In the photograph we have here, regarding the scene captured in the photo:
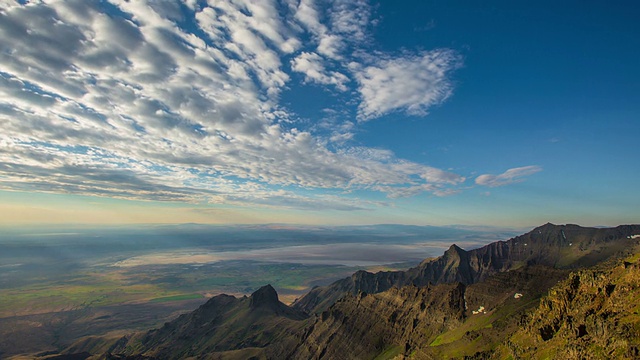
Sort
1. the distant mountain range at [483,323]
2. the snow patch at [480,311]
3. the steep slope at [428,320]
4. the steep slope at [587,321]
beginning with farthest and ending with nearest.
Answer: the snow patch at [480,311] → the steep slope at [428,320] → the distant mountain range at [483,323] → the steep slope at [587,321]

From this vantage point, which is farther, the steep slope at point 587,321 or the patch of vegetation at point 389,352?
the patch of vegetation at point 389,352

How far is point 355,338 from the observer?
449 feet

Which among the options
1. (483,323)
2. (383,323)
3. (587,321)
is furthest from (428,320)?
(587,321)

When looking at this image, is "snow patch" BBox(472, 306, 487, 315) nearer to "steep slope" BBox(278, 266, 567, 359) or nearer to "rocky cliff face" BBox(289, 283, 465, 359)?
"steep slope" BBox(278, 266, 567, 359)

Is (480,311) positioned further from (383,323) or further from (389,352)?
(383,323)

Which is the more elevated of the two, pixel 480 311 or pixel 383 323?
pixel 480 311

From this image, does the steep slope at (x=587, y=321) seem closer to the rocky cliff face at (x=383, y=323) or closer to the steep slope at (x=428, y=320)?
the steep slope at (x=428, y=320)

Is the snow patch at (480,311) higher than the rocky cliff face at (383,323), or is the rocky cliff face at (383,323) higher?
the snow patch at (480,311)

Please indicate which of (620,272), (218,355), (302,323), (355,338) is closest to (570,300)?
(620,272)

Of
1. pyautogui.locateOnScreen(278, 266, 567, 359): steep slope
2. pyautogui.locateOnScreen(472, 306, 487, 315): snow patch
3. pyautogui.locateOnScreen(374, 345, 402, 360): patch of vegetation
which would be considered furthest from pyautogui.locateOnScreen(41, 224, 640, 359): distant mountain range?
pyautogui.locateOnScreen(472, 306, 487, 315): snow patch

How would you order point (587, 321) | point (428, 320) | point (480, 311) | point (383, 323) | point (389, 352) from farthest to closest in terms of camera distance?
point (383, 323), point (389, 352), point (428, 320), point (480, 311), point (587, 321)

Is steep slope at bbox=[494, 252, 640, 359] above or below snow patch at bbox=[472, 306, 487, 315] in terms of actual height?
above

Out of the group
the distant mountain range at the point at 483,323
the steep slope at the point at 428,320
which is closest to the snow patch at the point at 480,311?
the steep slope at the point at 428,320

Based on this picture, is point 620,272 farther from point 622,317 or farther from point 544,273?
point 544,273
